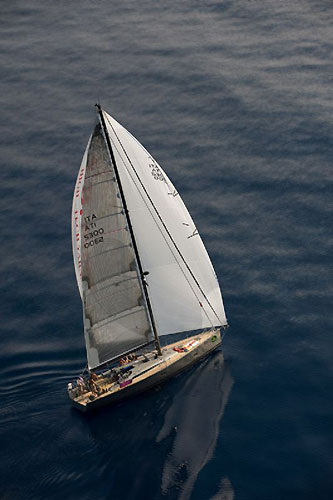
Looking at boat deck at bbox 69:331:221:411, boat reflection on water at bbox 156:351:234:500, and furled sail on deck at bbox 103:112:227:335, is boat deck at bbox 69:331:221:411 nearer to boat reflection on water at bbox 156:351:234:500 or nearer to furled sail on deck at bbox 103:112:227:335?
furled sail on deck at bbox 103:112:227:335

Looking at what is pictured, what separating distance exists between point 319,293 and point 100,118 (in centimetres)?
2582

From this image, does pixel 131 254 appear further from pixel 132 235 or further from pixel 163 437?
pixel 163 437

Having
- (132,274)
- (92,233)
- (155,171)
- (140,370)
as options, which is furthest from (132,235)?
(140,370)

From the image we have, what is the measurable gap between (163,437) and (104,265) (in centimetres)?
1345

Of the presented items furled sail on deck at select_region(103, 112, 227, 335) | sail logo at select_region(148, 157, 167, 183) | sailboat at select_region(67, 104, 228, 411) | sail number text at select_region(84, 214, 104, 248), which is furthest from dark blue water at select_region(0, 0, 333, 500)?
sail logo at select_region(148, 157, 167, 183)

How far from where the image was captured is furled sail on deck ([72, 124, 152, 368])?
50.8 meters

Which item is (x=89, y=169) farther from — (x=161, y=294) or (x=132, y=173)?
(x=161, y=294)

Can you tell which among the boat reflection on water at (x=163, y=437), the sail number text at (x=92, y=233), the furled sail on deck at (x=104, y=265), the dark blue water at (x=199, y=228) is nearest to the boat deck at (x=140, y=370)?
the boat reflection on water at (x=163, y=437)

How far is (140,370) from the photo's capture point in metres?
57.7

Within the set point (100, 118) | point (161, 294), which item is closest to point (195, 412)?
point (161, 294)

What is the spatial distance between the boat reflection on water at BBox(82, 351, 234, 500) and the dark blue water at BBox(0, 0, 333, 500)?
0.42 feet

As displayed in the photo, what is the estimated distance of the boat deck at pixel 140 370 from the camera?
5644cm

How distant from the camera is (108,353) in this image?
5722 centimetres

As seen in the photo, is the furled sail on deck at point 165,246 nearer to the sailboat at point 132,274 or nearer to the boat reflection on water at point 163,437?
the sailboat at point 132,274
